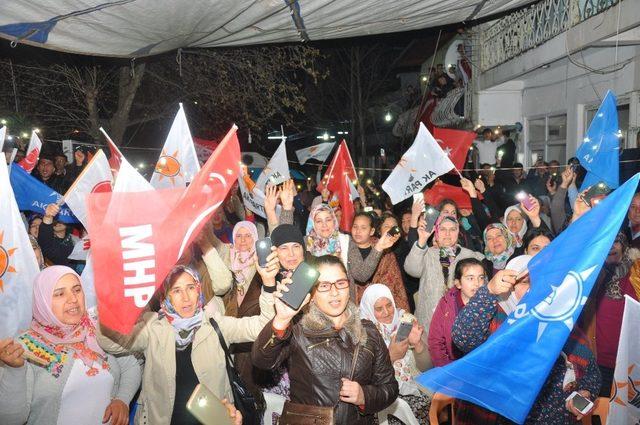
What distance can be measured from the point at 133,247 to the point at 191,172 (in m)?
2.88

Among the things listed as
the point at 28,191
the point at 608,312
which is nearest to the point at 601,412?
the point at 608,312

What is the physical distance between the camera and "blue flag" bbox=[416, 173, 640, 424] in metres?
2.72

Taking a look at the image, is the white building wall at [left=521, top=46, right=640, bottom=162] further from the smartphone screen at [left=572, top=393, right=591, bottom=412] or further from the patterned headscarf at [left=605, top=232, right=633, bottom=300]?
the smartphone screen at [left=572, top=393, right=591, bottom=412]

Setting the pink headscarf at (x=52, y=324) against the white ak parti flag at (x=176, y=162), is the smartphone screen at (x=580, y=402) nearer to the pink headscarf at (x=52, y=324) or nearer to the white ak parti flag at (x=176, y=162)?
the pink headscarf at (x=52, y=324)

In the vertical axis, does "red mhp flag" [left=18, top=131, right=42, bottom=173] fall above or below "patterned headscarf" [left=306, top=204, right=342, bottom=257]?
above

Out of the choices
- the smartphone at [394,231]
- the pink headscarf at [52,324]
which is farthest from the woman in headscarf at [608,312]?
the pink headscarf at [52,324]

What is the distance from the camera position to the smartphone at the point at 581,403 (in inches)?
131

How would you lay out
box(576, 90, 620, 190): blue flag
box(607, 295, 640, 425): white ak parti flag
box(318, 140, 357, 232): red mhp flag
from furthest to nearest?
1. box(318, 140, 357, 232): red mhp flag
2. box(576, 90, 620, 190): blue flag
3. box(607, 295, 640, 425): white ak parti flag

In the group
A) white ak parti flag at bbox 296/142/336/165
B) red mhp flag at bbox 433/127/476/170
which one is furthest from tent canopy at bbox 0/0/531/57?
white ak parti flag at bbox 296/142/336/165

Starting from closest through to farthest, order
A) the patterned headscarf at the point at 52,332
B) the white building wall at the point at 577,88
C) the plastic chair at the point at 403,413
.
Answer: the patterned headscarf at the point at 52,332 < the plastic chair at the point at 403,413 < the white building wall at the point at 577,88

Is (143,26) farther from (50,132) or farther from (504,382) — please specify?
(50,132)

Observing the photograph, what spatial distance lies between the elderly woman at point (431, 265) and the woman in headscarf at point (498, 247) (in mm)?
138

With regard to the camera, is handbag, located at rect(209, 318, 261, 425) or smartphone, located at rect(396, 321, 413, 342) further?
smartphone, located at rect(396, 321, 413, 342)

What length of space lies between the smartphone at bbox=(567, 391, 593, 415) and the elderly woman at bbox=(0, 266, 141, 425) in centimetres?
278
